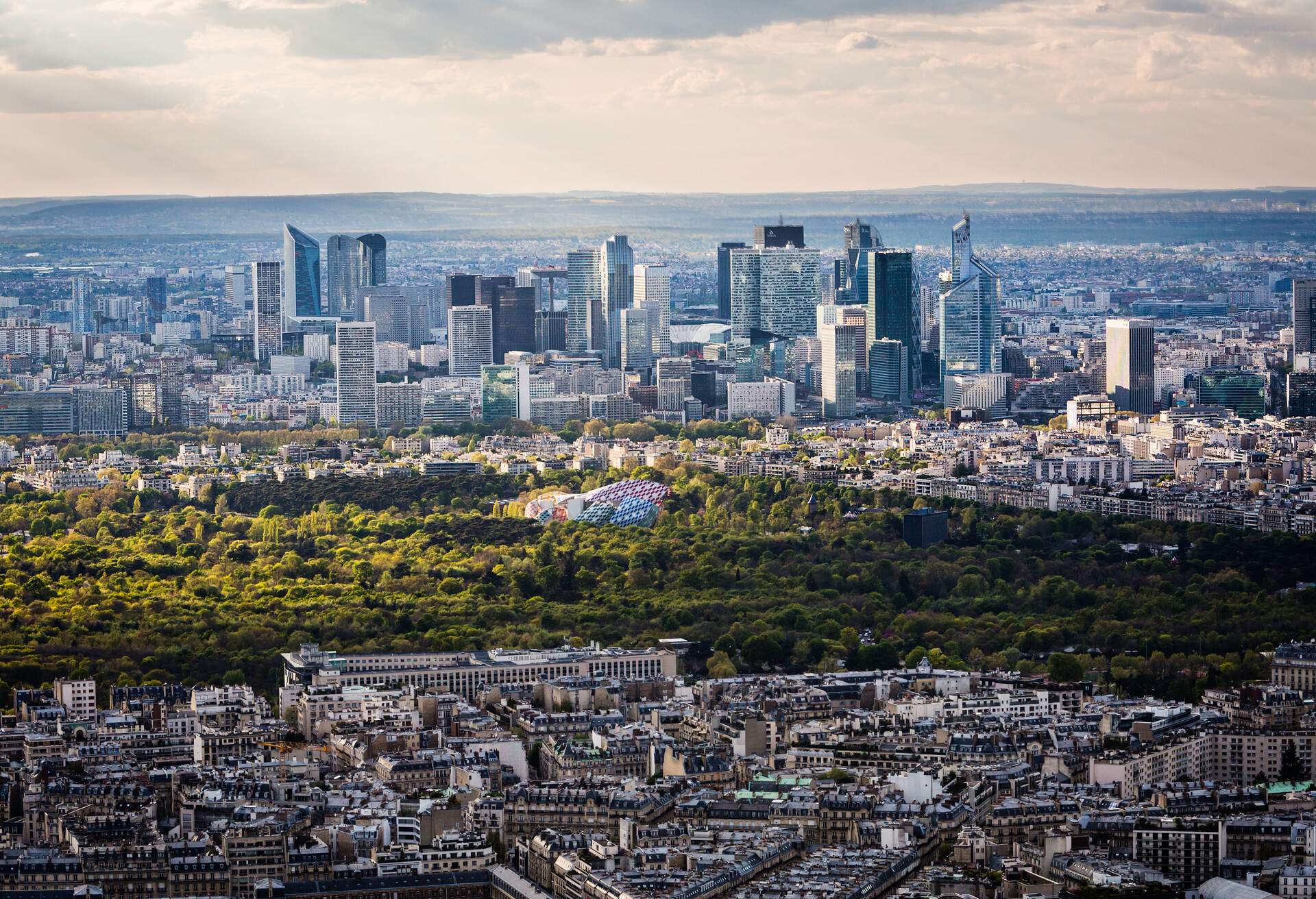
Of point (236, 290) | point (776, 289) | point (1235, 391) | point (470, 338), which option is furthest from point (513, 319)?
point (1235, 391)

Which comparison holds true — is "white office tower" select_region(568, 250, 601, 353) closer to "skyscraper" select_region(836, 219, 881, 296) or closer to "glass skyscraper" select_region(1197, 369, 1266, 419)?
"skyscraper" select_region(836, 219, 881, 296)

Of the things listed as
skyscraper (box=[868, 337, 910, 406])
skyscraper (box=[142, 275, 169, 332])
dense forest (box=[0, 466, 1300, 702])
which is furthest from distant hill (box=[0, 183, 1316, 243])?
dense forest (box=[0, 466, 1300, 702])

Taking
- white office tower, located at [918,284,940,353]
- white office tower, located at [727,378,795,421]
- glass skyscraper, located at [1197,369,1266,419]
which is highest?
white office tower, located at [918,284,940,353]

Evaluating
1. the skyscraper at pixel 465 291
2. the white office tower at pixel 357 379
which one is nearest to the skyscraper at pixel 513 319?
the skyscraper at pixel 465 291

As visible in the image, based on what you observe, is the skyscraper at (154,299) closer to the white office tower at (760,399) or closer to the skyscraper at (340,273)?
the skyscraper at (340,273)

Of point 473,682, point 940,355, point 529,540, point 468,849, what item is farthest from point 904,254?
point 468,849

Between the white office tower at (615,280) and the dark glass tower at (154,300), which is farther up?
the white office tower at (615,280)

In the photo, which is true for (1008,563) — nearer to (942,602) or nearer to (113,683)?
(942,602)
